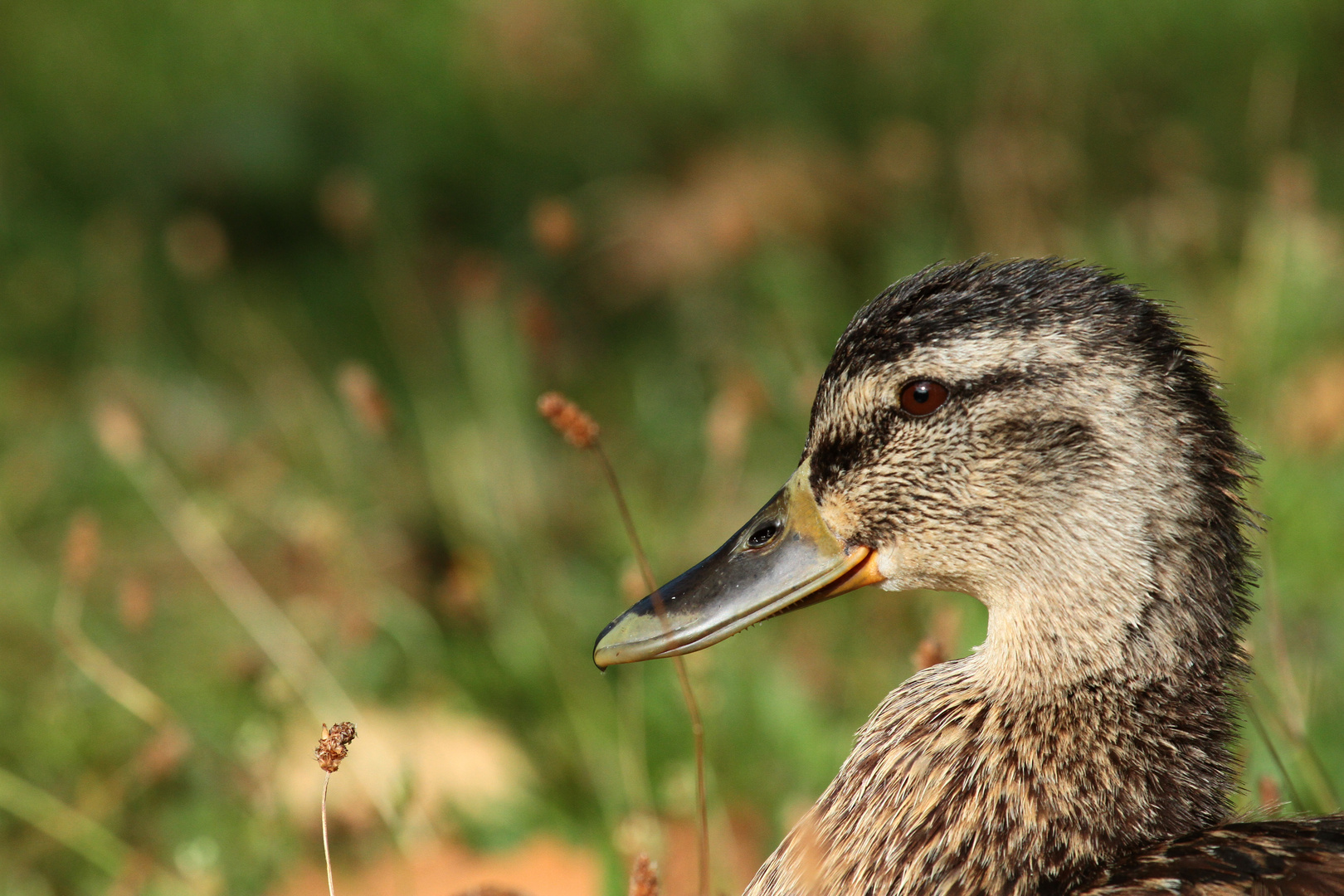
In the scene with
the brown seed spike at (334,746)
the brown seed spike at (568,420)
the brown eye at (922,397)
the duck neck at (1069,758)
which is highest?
the brown seed spike at (568,420)

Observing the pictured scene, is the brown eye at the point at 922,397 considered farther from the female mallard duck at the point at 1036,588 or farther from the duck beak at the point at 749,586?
the duck beak at the point at 749,586

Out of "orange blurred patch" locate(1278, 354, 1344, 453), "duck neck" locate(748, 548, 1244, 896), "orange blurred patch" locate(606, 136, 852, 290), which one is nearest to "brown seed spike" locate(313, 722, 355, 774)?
"duck neck" locate(748, 548, 1244, 896)

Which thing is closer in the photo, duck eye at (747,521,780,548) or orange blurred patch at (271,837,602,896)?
duck eye at (747,521,780,548)

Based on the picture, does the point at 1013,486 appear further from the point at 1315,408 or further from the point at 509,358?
the point at 509,358

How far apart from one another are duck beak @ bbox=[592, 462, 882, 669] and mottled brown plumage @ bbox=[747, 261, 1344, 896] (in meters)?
0.12

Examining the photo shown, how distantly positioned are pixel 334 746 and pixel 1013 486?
94 centimetres

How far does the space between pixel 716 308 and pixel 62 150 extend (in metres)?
2.57

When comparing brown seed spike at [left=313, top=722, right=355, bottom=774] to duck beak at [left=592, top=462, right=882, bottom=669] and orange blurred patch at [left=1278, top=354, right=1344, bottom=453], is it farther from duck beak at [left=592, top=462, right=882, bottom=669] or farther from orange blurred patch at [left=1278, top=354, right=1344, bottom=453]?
orange blurred patch at [left=1278, top=354, right=1344, bottom=453]

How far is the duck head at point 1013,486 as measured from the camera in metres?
1.76

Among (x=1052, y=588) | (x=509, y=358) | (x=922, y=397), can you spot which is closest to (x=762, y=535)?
(x=922, y=397)

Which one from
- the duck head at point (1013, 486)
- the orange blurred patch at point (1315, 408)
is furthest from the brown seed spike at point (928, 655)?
the orange blurred patch at point (1315, 408)

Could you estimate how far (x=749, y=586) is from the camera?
197cm

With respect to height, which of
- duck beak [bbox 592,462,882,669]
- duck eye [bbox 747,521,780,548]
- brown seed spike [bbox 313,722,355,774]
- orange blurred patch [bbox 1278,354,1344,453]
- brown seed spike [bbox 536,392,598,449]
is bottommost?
brown seed spike [bbox 313,722,355,774]

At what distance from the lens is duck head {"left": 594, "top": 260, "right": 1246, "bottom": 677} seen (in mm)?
1764
